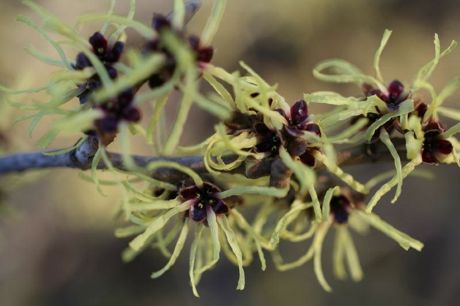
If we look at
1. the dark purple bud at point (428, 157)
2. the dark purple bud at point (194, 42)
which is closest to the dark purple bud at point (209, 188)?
the dark purple bud at point (194, 42)

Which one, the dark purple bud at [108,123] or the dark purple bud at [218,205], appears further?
the dark purple bud at [218,205]

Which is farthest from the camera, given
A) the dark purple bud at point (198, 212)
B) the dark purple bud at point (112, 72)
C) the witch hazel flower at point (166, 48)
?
the dark purple bud at point (198, 212)

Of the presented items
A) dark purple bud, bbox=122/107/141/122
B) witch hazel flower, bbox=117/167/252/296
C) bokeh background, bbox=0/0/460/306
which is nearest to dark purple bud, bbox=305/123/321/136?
witch hazel flower, bbox=117/167/252/296

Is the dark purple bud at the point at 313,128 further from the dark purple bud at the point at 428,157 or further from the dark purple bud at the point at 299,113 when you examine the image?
the dark purple bud at the point at 428,157

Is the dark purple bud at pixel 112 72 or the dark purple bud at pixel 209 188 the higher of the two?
the dark purple bud at pixel 112 72

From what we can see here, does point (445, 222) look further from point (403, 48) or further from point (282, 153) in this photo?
point (282, 153)

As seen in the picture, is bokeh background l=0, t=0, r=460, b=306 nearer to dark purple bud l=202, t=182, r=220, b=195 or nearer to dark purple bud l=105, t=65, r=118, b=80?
dark purple bud l=202, t=182, r=220, b=195

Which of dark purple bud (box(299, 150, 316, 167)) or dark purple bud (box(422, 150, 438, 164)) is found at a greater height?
dark purple bud (box(422, 150, 438, 164))

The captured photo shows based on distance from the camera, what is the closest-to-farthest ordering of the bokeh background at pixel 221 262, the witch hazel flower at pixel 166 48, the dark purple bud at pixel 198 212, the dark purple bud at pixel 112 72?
the witch hazel flower at pixel 166 48 < the dark purple bud at pixel 112 72 < the dark purple bud at pixel 198 212 < the bokeh background at pixel 221 262
